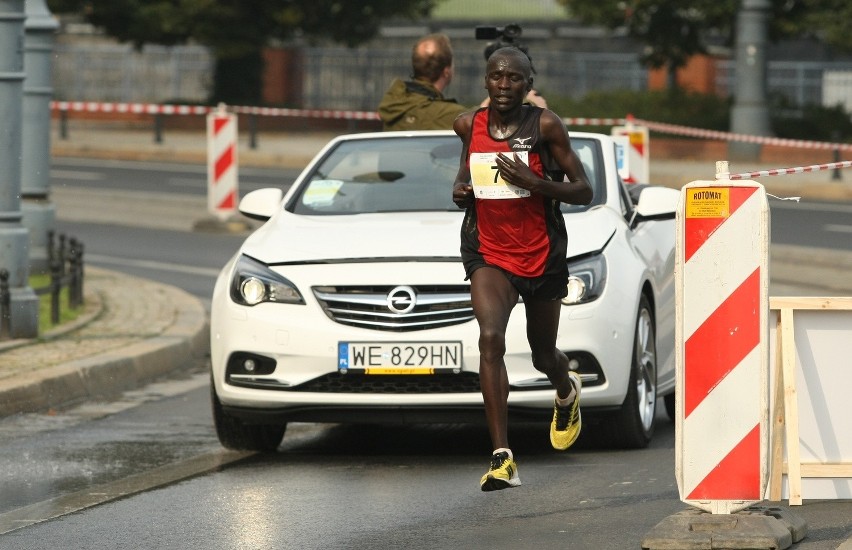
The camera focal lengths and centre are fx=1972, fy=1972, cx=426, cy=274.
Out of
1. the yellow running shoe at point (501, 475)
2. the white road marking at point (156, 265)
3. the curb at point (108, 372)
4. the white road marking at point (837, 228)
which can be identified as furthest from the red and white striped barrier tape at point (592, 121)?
the yellow running shoe at point (501, 475)

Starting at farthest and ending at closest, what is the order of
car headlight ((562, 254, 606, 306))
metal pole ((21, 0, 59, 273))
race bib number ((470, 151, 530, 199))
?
1. metal pole ((21, 0, 59, 273))
2. car headlight ((562, 254, 606, 306))
3. race bib number ((470, 151, 530, 199))

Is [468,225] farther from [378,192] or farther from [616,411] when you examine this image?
[378,192]

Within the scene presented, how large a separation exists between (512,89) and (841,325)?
4.76 ft

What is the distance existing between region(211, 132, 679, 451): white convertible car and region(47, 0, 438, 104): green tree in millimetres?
31726

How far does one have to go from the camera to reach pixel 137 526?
695cm

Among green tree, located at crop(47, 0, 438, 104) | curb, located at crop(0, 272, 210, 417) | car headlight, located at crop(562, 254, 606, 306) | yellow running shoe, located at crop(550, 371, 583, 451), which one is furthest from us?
green tree, located at crop(47, 0, 438, 104)

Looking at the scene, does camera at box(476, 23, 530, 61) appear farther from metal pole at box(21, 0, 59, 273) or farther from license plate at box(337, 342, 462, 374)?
metal pole at box(21, 0, 59, 273)

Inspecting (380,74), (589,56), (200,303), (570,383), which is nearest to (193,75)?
(380,74)

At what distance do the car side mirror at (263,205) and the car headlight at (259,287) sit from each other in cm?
81

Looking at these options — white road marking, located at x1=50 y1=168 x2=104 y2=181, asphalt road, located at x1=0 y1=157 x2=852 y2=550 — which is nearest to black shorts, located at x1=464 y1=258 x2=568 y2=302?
asphalt road, located at x1=0 y1=157 x2=852 y2=550

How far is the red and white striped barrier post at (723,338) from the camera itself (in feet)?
20.4

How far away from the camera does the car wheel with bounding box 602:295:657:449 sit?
8531mm

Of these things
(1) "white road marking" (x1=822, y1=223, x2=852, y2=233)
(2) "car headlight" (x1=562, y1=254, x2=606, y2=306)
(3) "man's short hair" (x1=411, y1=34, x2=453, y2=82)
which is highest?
(3) "man's short hair" (x1=411, y1=34, x2=453, y2=82)

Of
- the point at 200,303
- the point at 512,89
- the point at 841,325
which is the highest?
the point at 512,89
